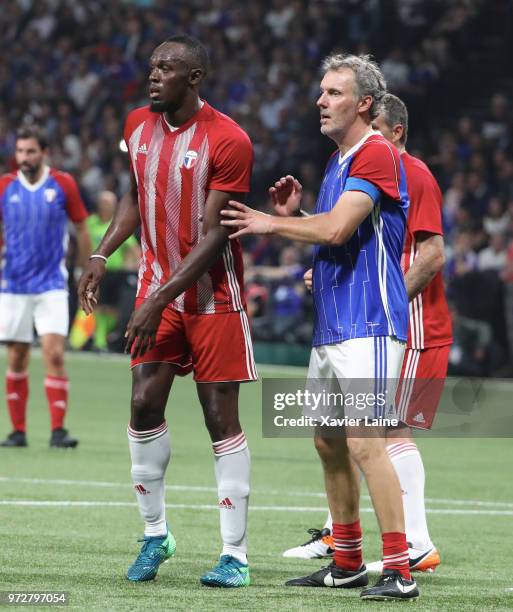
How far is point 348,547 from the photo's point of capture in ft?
22.1

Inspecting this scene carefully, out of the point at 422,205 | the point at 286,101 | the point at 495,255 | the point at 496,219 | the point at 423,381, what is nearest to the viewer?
the point at 422,205

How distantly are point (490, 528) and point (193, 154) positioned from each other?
3.32 meters

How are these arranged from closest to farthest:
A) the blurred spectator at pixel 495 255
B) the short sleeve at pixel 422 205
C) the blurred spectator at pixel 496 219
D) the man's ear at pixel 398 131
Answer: the short sleeve at pixel 422 205, the man's ear at pixel 398 131, the blurred spectator at pixel 495 255, the blurred spectator at pixel 496 219

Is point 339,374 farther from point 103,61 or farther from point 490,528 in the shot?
point 103,61

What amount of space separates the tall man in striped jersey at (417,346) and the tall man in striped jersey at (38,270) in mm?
4788

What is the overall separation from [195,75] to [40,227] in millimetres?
5803

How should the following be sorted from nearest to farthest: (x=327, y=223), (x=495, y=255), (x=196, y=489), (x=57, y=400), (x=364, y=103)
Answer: (x=327, y=223) < (x=364, y=103) < (x=196, y=489) < (x=57, y=400) < (x=495, y=255)

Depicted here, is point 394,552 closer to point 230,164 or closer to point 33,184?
point 230,164

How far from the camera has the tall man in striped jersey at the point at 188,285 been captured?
6602 mm

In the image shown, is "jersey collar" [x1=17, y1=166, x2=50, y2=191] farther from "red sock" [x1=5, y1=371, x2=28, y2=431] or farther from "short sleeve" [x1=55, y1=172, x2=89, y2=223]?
"red sock" [x1=5, y1=371, x2=28, y2=431]

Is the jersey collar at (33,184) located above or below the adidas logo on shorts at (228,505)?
above

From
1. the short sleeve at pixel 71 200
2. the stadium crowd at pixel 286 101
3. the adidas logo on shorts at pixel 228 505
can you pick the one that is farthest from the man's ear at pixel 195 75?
the stadium crowd at pixel 286 101

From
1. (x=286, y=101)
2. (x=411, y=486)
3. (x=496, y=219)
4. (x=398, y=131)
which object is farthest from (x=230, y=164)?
(x=286, y=101)

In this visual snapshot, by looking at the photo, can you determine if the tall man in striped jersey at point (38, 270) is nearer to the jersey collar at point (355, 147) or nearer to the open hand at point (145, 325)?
the open hand at point (145, 325)
